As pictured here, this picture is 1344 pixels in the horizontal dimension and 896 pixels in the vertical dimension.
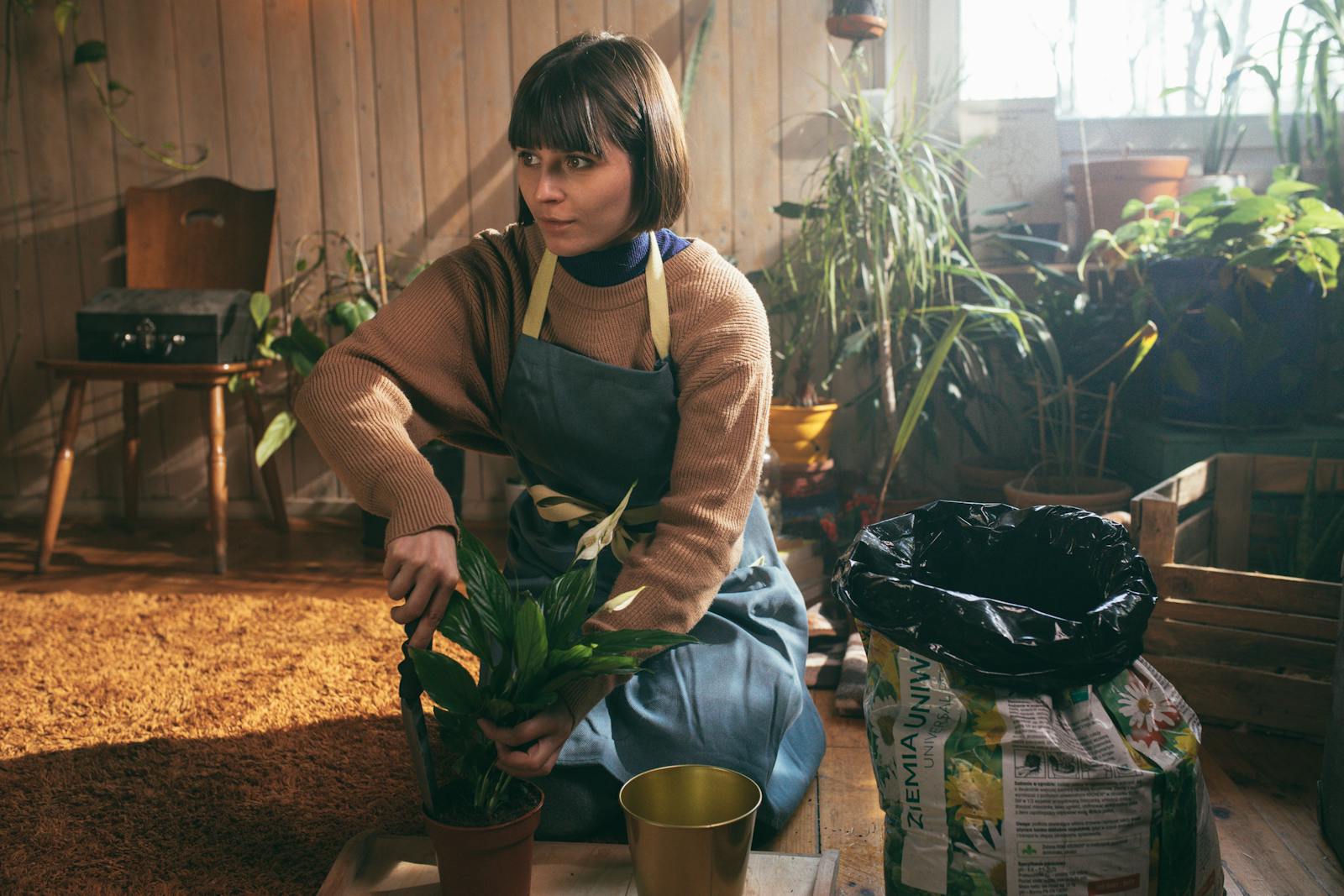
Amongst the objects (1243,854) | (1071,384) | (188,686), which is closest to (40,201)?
(188,686)

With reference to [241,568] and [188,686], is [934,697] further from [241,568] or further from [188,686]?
[241,568]

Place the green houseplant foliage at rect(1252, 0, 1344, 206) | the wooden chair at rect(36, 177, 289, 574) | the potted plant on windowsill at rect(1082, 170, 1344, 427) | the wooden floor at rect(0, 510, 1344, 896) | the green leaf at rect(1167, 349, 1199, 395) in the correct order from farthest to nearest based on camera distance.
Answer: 1. the wooden chair at rect(36, 177, 289, 574)
2. the green houseplant foliage at rect(1252, 0, 1344, 206)
3. the green leaf at rect(1167, 349, 1199, 395)
4. the potted plant on windowsill at rect(1082, 170, 1344, 427)
5. the wooden floor at rect(0, 510, 1344, 896)

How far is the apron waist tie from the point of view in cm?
143

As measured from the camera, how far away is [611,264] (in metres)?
1.39

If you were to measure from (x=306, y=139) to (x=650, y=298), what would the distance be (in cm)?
220

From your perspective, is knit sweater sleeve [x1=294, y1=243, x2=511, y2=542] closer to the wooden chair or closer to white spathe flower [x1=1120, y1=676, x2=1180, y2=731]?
white spathe flower [x1=1120, y1=676, x2=1180, y2=731]

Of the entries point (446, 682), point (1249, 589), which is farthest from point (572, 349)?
point (1249, 589)

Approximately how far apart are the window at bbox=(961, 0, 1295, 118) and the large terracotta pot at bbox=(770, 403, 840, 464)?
114 cm

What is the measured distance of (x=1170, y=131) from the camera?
2.94m

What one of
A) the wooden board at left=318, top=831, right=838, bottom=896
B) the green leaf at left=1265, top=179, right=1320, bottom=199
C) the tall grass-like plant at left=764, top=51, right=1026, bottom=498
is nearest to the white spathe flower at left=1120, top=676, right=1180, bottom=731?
the wooden board at left=318, top=831, right=838, bottom=896

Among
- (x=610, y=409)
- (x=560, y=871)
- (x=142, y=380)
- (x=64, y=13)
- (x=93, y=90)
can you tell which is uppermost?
(x=64, y=13)

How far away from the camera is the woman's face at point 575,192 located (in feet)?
4.10

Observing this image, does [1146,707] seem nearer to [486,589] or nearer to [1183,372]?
[486,589]

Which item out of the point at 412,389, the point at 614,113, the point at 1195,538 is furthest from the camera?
the point at 1195,538
